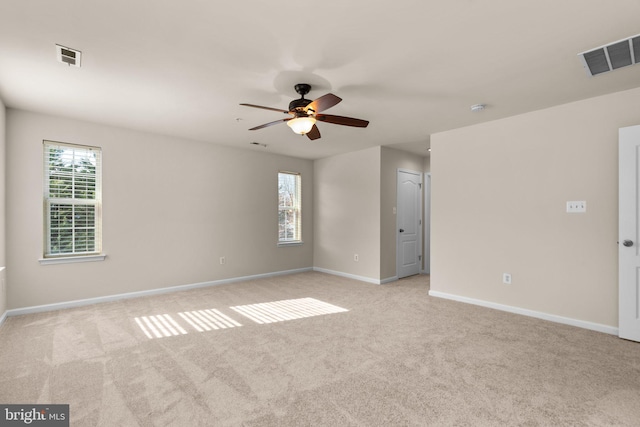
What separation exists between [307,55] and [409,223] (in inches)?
173

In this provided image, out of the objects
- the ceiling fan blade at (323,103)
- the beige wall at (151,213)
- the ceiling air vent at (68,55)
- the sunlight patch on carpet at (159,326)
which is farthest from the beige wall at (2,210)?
the ceiling fan blade at (323,103)

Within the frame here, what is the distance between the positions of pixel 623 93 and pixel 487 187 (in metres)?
1.57

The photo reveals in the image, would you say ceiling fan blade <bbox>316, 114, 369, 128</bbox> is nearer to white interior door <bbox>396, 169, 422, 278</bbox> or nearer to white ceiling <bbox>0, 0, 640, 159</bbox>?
white ceiling <bbox>0, 0, 640, 159</bbox>

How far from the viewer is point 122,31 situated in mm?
2148

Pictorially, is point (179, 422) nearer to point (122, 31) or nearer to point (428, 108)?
point (122, 31)

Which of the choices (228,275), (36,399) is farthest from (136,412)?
(228,275)

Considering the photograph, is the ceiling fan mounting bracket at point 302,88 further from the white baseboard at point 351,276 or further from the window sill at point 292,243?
the window sill at point 292,243

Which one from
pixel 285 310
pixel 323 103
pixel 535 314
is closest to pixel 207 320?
pixel 285 310

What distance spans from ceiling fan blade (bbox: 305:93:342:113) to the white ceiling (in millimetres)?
287

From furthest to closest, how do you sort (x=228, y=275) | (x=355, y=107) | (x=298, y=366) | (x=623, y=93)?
(x=228, y=275) → (x=355, y=107) → (x=623, y=93) → (x=298, y=366)

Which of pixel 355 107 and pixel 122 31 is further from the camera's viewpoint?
pixel 355 107

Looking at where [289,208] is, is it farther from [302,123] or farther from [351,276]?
[302,123]

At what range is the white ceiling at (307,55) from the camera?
1.95 metres

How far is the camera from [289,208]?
6.59m
